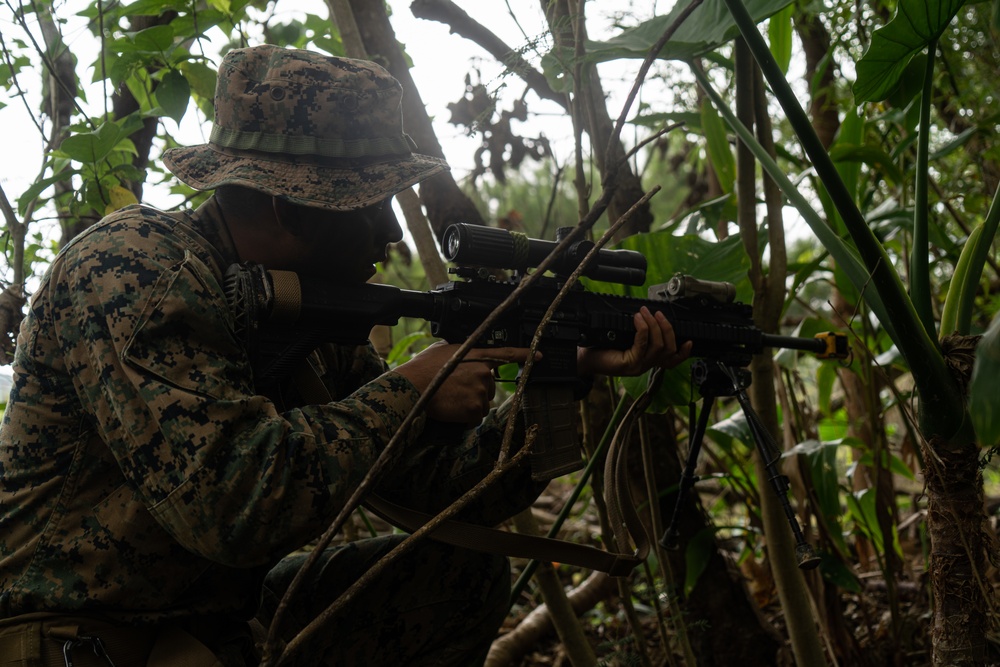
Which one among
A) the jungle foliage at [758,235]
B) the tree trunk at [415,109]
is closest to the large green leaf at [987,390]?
the jungle foliage at [758,235]

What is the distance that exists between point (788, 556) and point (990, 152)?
176 centimetres

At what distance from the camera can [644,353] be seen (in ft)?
6.43

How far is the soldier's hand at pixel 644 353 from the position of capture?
1.96 m

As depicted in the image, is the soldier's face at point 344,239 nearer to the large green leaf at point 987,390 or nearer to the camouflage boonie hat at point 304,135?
the camouflage boonie hat at point 304,135

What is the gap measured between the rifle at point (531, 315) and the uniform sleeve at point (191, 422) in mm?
115

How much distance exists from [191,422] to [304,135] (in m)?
0.65

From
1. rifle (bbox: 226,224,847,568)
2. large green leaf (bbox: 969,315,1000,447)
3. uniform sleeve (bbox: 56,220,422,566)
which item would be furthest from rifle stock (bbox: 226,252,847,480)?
large green leaf (bbox: 969,315,1000,447)

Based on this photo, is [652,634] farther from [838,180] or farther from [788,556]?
[838,180]

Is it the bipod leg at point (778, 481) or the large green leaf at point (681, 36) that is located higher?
the large green leaf at point (681, 36)

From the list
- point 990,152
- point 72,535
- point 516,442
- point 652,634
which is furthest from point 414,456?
point 990,152

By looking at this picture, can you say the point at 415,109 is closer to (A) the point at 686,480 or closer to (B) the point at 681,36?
(B) the point at 681,36

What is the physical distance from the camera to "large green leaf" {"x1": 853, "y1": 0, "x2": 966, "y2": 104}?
1469 millimetres

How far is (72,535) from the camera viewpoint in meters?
1.46

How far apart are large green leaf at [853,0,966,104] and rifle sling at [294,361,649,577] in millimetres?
885
